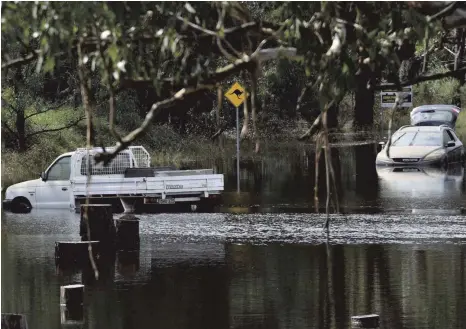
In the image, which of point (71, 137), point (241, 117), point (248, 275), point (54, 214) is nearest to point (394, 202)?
point (54, 214)

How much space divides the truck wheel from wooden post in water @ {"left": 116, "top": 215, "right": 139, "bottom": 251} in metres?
8.89

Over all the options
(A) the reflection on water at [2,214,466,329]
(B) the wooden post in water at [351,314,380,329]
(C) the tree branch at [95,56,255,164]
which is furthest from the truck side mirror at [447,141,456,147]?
(C) the tree branch at [95,56,255,164]

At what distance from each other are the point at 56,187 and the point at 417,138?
1658 centimetres

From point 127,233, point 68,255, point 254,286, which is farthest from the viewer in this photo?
point 127,233

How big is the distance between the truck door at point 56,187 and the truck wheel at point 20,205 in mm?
346

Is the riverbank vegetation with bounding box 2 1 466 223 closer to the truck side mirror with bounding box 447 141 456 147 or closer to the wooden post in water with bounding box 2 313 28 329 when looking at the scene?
the wooden post in water with bounding box 2 313 28 329

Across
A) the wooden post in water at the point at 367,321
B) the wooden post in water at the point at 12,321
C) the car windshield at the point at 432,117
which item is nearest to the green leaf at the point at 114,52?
the wooden post in water at the point at 12,321

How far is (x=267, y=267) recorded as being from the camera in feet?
63.7

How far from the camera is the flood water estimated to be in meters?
15.1

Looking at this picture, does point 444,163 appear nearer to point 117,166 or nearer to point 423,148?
point 423,148

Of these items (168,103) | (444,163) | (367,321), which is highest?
(168,103)

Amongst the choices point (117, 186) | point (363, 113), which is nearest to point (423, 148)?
point (117, 186)

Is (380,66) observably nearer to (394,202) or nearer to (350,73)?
(350,73)

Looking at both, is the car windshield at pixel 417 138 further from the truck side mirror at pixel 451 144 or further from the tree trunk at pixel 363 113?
the tree trunk at pixel 363 113
